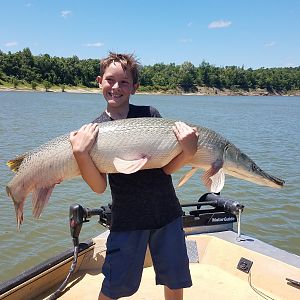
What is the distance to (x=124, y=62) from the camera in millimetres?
2949

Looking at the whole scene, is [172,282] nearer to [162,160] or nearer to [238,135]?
[162,160]

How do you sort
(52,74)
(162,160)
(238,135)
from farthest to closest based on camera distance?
(52,74)
(238,135)
(162,160)

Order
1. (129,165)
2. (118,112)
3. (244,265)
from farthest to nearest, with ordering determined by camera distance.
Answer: (244,265) → (118,112) → (129,165)

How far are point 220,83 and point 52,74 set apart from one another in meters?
49.0

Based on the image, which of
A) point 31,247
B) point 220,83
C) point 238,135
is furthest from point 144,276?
point 220,83

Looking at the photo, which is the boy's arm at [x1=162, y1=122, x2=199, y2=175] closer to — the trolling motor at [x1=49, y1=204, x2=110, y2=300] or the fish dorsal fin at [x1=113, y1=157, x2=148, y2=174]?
the fish dorsal fin at [x1=113, y1=157, x2=148, y2=174]

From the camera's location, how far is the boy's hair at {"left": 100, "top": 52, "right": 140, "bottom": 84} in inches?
116

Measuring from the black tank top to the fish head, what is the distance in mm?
508

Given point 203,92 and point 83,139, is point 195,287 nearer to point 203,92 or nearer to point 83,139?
point 83,139

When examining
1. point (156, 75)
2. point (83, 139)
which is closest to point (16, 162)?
point (83, 139)

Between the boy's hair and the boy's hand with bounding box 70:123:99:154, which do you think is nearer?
the boy's hand with bounding box 70:123:99:154

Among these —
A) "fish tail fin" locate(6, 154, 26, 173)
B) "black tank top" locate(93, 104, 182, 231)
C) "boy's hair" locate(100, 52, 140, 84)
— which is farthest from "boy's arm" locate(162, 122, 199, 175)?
"fish tail fin" locate(6, 154, 26, 173)

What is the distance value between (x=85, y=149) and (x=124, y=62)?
0.68 meters

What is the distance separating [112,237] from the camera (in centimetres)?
296
